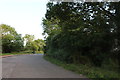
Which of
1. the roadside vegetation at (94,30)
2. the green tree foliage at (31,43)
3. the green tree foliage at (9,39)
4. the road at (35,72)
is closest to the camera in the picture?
the road at (35,72)

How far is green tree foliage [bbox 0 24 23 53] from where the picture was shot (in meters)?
57.7

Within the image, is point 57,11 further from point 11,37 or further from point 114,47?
point 11,37

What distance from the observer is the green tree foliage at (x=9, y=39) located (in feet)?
189

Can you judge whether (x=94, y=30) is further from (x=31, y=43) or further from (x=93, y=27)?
(x=31, y=43)

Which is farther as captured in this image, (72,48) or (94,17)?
(72,48)

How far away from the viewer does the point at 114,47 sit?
35.7ft

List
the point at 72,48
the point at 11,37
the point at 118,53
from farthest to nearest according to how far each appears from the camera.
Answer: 1. the point at 11,37
2. the point at 72,48
3. the point at 118,53

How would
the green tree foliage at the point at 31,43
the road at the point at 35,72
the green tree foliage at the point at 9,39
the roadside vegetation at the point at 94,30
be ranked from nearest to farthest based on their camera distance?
the road at the point at 35,72 → the roadside vegetation at the point at 94,30 → the green tree foliage at the point at 9,39 → the green tree foliage at the point at 31,43

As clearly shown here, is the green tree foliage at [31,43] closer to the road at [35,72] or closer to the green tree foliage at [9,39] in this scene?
the green tree foliage at [9,39]

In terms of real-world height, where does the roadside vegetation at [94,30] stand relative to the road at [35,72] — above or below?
above

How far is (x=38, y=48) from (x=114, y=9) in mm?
78013

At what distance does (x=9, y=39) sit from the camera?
5809cm

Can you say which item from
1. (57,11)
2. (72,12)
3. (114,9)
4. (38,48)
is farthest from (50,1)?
(38,48)

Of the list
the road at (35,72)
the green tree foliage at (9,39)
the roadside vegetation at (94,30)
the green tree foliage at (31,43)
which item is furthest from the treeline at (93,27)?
the green tree foliage at (31,43)
